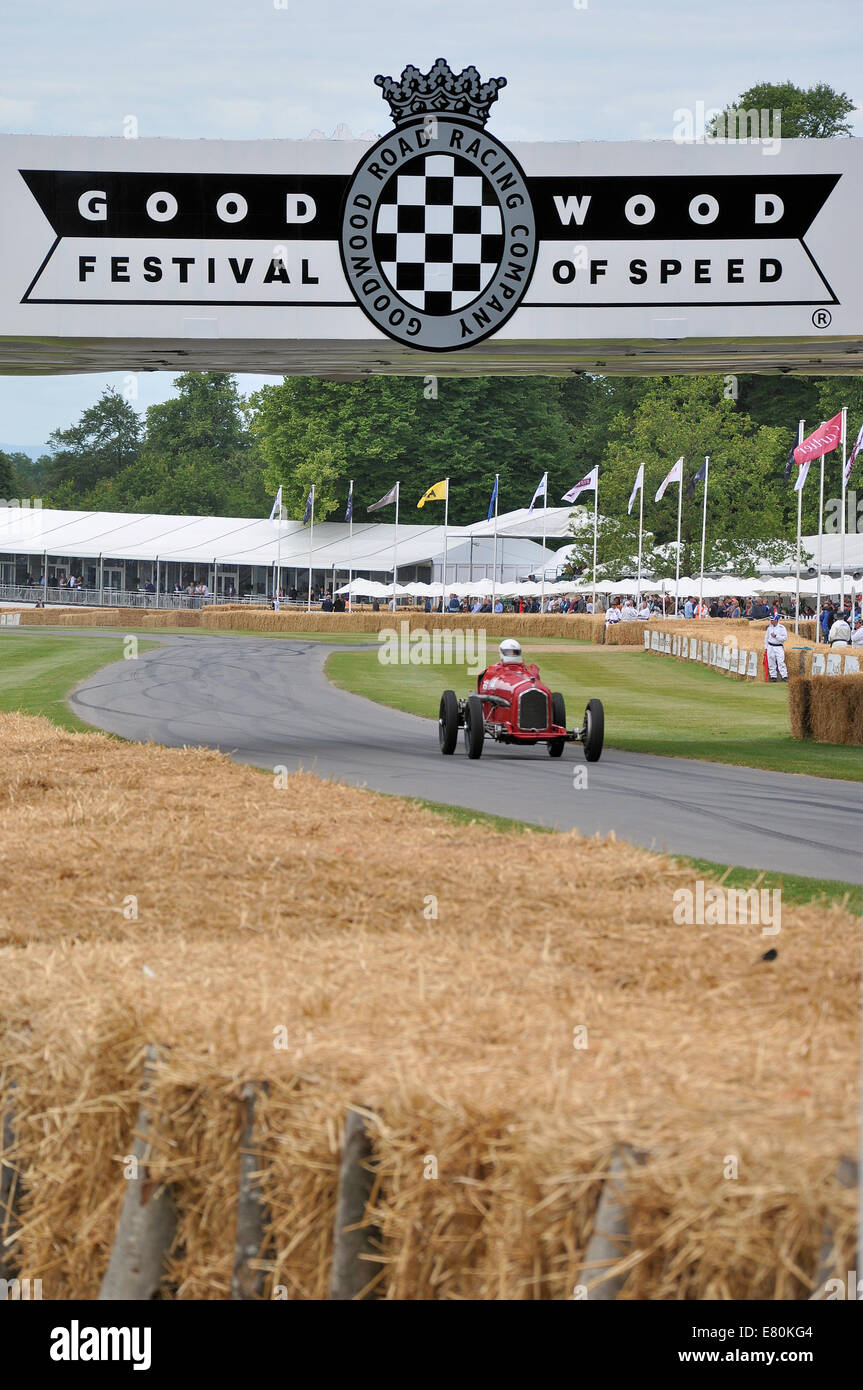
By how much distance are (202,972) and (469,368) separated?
1499cm

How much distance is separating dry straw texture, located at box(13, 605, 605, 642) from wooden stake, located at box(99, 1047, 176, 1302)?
178 feet

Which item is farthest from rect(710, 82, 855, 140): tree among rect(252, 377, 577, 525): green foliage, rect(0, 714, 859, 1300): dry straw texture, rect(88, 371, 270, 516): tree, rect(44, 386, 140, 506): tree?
rect(0, 714, 859, 1300): dry straw texture

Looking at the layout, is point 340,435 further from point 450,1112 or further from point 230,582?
point 450,1112

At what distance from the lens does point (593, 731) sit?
59.3 feet

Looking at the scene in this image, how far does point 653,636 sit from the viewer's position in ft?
169

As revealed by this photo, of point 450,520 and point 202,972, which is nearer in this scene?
point 202,972

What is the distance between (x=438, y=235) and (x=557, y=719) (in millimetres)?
6216

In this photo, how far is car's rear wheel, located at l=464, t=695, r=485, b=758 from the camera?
18.0 meters

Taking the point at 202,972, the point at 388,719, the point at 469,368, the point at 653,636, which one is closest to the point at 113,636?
the point at 653,636

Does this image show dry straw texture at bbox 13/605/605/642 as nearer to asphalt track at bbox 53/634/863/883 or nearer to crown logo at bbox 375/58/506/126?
asphalt track at bbox 53/634/863/883

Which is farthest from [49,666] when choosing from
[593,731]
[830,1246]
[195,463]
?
[195,463]

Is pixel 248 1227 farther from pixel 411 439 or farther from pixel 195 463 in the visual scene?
pixel 195 463

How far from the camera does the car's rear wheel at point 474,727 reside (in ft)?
59.0
